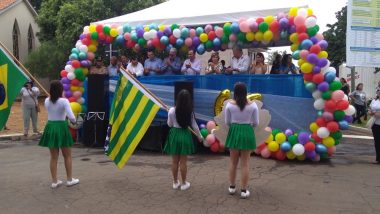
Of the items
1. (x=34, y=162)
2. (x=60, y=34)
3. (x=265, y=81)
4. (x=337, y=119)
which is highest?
(x=60, y=34)

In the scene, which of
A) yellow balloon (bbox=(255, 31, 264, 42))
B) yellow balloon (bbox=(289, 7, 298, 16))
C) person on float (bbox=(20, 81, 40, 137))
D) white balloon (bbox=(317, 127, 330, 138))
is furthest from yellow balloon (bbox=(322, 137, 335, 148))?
person on float (bbox=(20, 81, 40, 137))

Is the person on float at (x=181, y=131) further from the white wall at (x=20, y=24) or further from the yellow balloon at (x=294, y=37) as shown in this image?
the white wall at (x=20, y=24)

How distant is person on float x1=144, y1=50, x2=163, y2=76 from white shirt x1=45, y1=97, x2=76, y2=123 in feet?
14.8

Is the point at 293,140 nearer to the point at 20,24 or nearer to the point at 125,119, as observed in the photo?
the point at 125,119

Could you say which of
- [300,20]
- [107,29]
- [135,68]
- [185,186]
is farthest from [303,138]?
[107,29]

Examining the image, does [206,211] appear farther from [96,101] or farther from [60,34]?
[60,34]

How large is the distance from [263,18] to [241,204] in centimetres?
475

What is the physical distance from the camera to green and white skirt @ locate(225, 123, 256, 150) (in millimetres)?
6219

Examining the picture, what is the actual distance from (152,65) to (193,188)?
506 cm

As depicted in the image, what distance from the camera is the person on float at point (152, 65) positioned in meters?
11.1

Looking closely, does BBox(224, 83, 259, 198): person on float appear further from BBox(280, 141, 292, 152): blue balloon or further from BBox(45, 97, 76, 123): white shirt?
BBox(280, 141, 292, 152): blue balloon

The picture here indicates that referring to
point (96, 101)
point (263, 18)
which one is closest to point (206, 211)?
point (263, 18)

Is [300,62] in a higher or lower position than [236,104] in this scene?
higher

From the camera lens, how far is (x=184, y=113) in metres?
6.55
